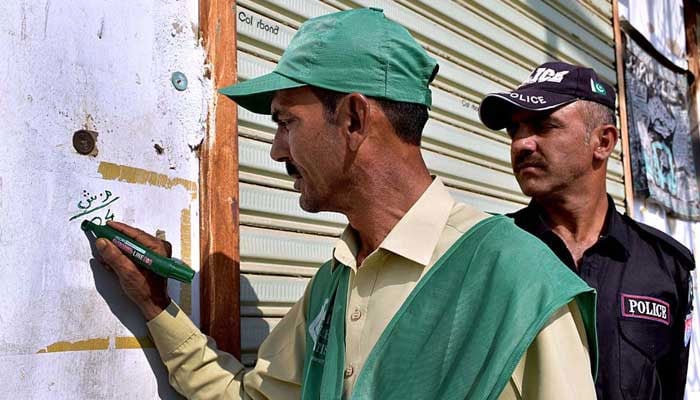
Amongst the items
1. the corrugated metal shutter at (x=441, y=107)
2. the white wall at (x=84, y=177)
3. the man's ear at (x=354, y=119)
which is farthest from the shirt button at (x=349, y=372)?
the corrugated metal shutter at (x=441, y=107)

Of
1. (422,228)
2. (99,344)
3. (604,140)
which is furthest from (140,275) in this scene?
(604,140)

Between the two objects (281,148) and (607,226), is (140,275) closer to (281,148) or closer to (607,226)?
(281,148)

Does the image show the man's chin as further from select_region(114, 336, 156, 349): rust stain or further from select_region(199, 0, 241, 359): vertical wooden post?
select_region(114, 336, 156, 349): rust stain

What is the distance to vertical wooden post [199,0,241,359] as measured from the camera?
2.25 metres

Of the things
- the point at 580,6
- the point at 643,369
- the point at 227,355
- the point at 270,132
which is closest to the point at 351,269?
the point at 227,355

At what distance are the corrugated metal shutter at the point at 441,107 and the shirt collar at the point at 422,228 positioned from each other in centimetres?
75

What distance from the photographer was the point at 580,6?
195 inches

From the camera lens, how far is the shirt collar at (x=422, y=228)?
176 cm

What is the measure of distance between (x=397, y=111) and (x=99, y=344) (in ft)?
3.24

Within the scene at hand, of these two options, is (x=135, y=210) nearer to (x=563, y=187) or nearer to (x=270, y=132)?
(x=270, y=132)

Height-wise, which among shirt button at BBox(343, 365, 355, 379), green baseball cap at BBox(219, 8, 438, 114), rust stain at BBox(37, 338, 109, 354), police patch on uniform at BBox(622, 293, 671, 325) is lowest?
shirt button at BBox(343, 365, 355, 379)

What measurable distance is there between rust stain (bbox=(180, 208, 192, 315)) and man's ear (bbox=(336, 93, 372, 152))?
25.0 inches

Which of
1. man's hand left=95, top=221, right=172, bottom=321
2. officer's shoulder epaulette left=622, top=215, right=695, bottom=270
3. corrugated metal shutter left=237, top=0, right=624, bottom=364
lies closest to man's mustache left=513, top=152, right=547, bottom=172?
officer's shoulder epaulette left=622, top=215, right=695, bottom=270

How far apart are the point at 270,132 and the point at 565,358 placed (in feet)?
4.74
